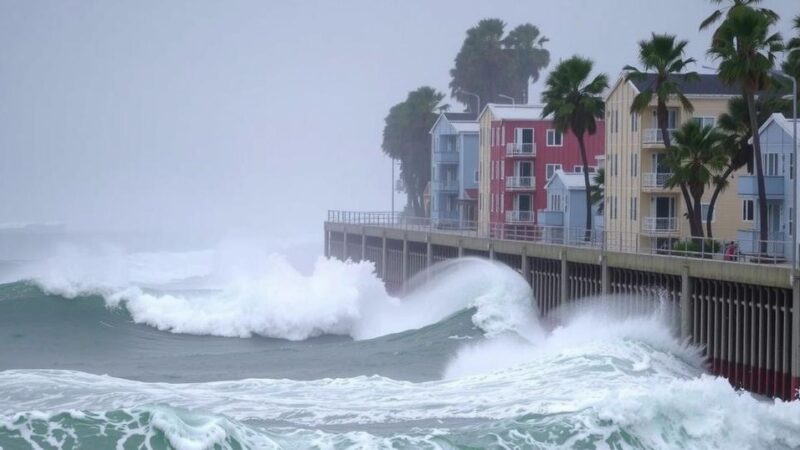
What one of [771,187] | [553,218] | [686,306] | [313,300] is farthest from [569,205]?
[686,306]

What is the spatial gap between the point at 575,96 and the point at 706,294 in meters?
21.0

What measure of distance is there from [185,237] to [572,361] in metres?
152

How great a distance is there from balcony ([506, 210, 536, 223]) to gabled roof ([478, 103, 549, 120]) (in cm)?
453

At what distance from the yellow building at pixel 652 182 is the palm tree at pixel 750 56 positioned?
35.0 feet

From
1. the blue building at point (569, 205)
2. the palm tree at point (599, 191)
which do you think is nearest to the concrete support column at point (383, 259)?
the blue building at point (569, 205)

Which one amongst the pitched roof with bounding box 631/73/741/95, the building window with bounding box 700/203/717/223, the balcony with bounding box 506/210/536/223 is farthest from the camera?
the balcony with bounding box 506/210/536/223

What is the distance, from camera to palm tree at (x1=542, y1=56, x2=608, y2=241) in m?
53.0

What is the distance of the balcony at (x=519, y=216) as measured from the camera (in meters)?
66.1

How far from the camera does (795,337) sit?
28.5 meters

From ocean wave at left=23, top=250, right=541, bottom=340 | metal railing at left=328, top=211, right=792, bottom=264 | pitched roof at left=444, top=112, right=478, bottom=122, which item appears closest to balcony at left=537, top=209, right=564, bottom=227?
metal railing at left=328, top=211, right=792, bottom=264

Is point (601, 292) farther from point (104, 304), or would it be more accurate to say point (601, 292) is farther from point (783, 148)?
point (104, 304)

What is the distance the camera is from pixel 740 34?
37.1m

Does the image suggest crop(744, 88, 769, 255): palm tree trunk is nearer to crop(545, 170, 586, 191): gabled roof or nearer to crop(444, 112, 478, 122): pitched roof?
crop(545, 170, 586, 191): gabled roof

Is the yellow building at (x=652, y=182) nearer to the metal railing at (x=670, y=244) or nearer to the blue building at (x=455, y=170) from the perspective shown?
the metal railing at (x=670, y=244)
